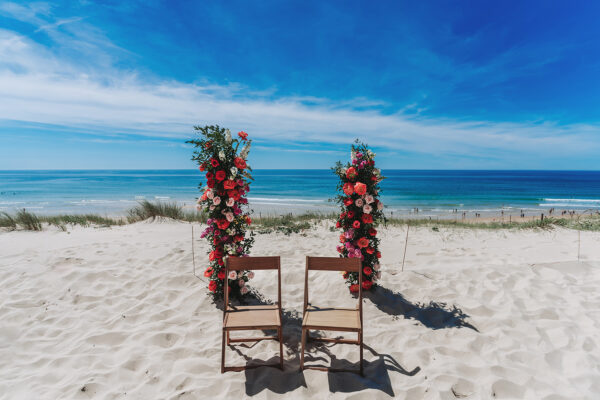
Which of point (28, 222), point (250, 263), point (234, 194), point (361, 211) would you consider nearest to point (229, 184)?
point (234, 194)

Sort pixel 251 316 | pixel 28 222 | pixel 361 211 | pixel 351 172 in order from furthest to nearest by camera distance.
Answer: pixel 28 222 < pixel 361 211 < pixel 351 172 < pixel 251 316

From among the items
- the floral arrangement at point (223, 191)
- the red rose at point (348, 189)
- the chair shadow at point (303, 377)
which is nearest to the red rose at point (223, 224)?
the floral arrangement at point (223, 191)

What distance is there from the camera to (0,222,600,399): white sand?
2.80 meters

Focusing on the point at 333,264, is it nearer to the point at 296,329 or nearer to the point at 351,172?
the point at 296,329

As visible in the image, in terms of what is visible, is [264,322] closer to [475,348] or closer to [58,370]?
[58,370]

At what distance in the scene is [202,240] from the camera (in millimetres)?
7699

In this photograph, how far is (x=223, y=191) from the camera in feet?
13.5

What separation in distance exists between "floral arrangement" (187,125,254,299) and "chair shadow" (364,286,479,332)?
2.02 meters

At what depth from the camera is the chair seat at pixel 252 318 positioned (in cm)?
294

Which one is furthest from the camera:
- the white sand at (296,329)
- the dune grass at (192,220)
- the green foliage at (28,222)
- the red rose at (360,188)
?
the dune grass at (192,220)

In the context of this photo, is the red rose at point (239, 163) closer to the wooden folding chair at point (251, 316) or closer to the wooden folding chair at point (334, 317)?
the wooden folding chair at point (251, 316)

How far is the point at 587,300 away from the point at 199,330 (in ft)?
18.2

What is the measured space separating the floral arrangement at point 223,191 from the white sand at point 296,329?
0.83 meters

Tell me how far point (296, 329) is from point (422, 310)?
6.06ft
